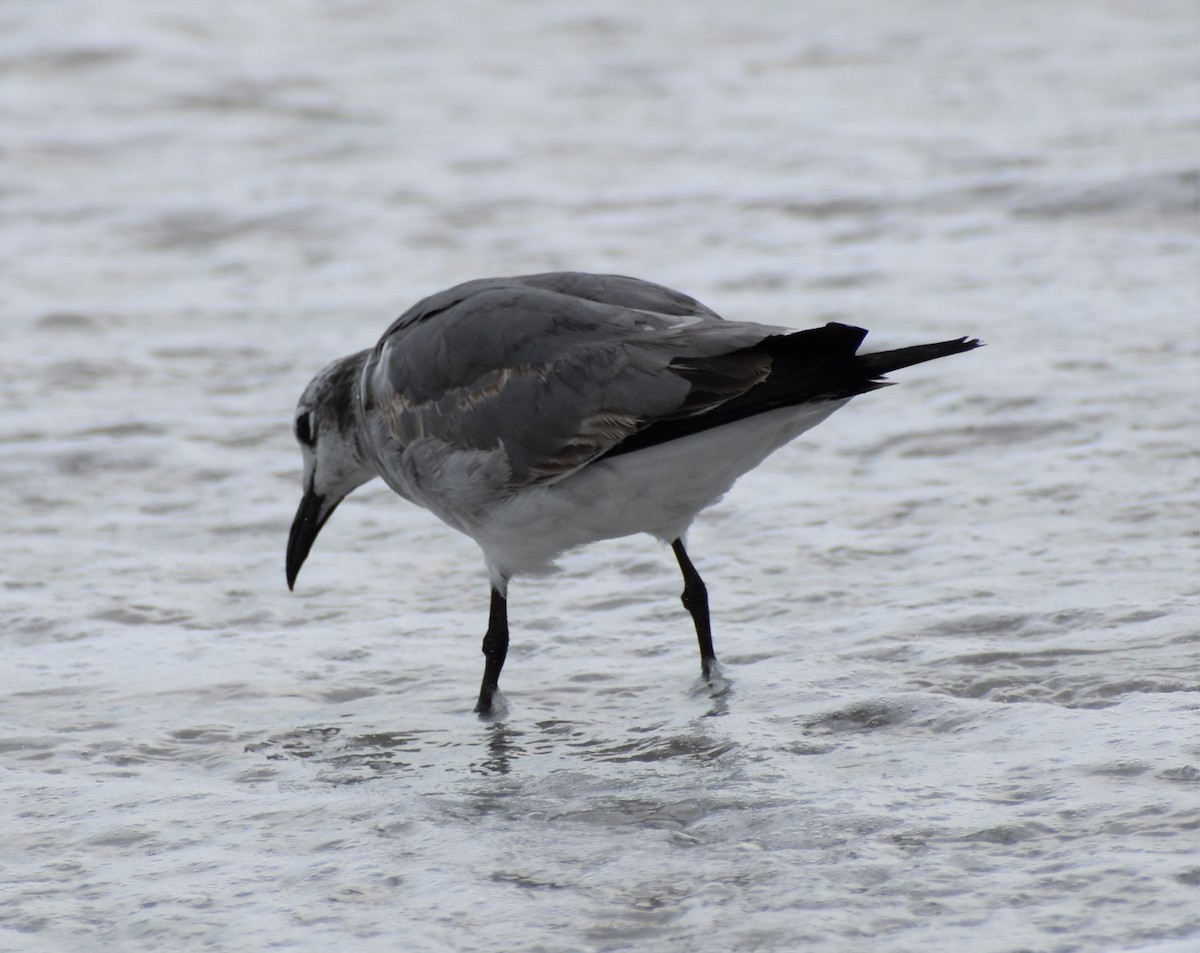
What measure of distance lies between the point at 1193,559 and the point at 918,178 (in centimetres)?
540

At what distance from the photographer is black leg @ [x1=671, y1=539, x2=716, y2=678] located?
5.58 metres

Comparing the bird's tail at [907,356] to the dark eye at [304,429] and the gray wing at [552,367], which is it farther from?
the dark eye at [304,429]

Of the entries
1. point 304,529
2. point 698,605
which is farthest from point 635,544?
point 304,529

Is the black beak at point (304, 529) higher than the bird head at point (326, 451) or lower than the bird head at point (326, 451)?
lower

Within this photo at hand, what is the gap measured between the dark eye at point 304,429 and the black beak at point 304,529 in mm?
198

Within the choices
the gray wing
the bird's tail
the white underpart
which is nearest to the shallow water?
the white underpart

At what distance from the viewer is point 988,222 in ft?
33.0

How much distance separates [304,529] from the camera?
21.4ft

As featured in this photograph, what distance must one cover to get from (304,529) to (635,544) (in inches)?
50.3

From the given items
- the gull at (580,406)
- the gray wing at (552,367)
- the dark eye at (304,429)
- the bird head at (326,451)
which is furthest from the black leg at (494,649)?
the dark eye at (304,429)

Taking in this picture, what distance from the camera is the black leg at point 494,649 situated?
5.48 metres

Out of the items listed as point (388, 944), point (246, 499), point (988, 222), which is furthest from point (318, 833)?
point (988, 222)

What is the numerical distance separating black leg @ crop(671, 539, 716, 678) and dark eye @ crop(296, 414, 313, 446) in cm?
155

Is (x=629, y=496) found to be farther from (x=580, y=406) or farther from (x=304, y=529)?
(x=304, y=529)
